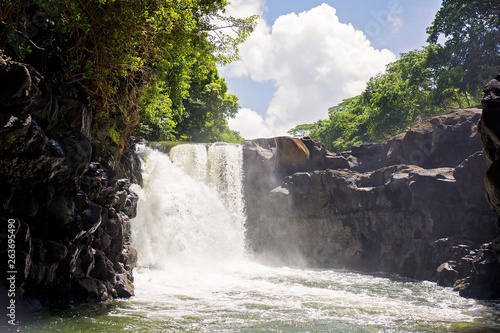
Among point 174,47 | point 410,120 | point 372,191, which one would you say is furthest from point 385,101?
point 174,47

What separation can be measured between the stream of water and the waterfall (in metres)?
0.06

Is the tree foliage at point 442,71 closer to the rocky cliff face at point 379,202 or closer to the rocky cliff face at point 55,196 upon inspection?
the rocky cliff face at point 379,202

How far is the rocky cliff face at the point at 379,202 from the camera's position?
16.9 m

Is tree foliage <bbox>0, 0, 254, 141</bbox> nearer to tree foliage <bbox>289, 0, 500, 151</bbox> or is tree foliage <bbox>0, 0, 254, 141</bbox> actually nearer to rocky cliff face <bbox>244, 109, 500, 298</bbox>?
rocky cliff face <bbox>244, 109, 500, 298</bbox>

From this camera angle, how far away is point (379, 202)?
68.0 ft

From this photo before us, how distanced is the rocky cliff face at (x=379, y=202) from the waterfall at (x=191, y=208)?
4.39 feet

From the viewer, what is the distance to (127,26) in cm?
880

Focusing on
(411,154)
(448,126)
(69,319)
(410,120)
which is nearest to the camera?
(69,319)

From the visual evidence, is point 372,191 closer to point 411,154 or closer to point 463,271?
point 411,154

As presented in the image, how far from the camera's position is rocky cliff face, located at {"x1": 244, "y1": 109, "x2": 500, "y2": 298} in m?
16.9

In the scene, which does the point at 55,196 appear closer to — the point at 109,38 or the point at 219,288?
the point at 109,38

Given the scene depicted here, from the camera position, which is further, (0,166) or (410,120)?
(410,120)

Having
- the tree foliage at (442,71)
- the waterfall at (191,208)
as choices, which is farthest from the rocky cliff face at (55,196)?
the tree foliage at (442,71)

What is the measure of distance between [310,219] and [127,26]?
16.9 meters
